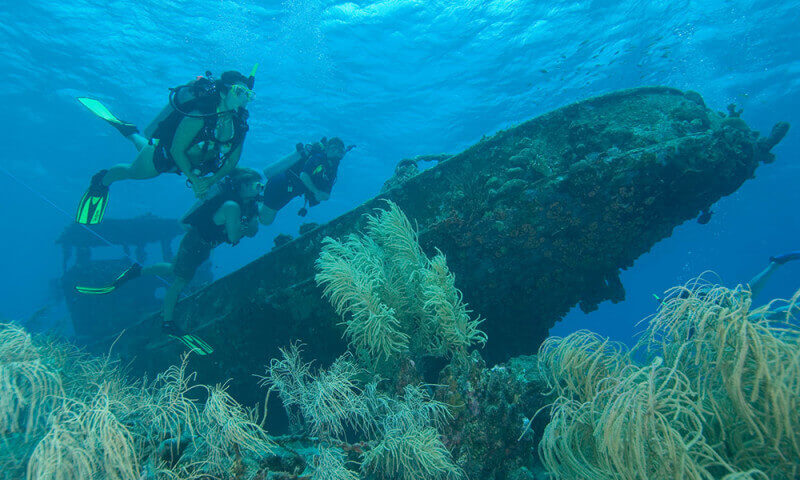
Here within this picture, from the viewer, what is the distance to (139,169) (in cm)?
629

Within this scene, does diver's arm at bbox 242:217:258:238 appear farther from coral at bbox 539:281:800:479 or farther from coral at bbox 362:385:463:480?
coral at bbox 539:281:800:479

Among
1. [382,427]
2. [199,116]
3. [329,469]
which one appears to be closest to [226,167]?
[199,116]

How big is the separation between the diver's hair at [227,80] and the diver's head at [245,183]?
1.68 meters

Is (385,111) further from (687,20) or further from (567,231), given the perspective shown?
(567,231)

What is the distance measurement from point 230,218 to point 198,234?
2.69ft

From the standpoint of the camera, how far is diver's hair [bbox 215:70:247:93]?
575 centimetres

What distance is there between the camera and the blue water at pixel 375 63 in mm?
18609

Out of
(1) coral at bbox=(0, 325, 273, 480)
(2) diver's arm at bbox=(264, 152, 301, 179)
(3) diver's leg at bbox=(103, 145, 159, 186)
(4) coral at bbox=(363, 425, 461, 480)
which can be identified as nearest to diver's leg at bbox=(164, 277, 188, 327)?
(3) diver's leg at bbox=(103, 145, 159, 186)

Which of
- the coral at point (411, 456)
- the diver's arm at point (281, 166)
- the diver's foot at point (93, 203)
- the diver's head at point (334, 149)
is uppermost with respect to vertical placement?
the diver's head at point (334, 149)

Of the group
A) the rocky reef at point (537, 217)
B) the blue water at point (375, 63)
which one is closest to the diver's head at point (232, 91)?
the rocky reef at point (537, 217)

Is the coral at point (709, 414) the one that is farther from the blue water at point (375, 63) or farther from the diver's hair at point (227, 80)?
the blue water at point (375, 63)

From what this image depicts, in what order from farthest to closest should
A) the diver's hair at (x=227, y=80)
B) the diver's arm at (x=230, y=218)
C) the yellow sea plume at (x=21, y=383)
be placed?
the diver's arm at (x=230, y=218), the diver's hair at (x=227, y=80), the yellow sea plume at (x=21, y=383)

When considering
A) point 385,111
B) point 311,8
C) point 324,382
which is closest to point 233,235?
point 324,382

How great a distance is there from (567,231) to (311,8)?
20133 millimetres
